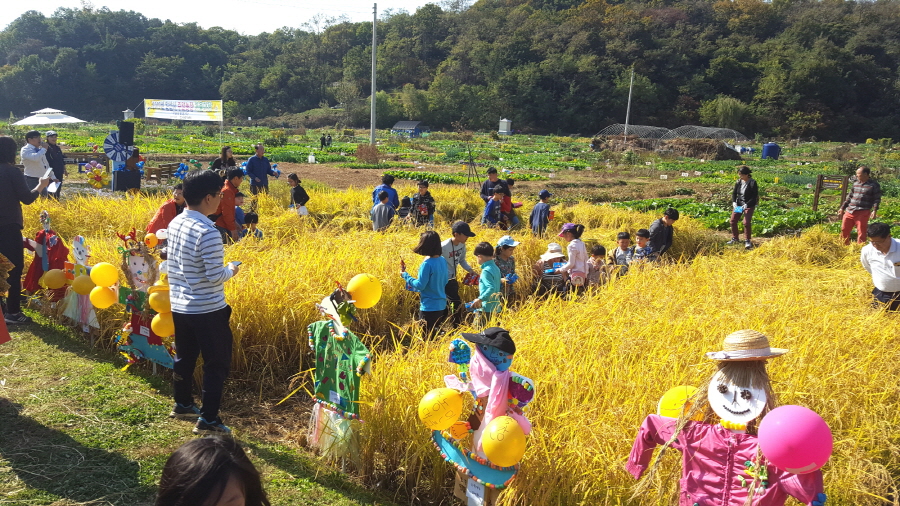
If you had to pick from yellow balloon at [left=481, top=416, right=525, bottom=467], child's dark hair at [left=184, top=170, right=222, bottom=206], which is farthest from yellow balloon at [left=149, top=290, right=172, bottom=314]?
yellow balloon at [left=481, top=416, right=525, bottom=467]

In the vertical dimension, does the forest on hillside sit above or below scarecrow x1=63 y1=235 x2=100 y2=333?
above

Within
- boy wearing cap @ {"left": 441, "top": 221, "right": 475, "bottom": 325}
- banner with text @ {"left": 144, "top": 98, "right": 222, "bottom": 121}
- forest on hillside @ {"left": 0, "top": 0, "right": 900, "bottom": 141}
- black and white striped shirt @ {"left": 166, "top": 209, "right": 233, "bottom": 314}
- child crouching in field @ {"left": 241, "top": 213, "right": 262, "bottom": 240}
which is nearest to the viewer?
black and white striped shirt @ {"left": 166, "top": 209, "right": 233, "bottom": 314}

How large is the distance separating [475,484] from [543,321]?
2143 mm

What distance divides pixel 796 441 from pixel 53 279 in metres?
5.80

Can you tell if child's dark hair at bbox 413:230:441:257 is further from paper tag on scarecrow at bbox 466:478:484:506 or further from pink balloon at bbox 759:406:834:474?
pink balloon at bbox 759:406:834:474

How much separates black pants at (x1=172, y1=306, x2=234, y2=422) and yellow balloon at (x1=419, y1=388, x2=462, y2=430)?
1.52 m

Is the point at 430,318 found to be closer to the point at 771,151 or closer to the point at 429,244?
the point at 429,244

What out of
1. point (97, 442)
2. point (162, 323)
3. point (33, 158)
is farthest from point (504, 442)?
point (33, 158)

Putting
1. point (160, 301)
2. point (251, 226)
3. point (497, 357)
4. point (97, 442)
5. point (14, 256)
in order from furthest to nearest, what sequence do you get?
point (251, 226)
point (14, 256)
point (160, 301)
point (97, 442)
point (497, 357)

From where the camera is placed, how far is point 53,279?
211 inches

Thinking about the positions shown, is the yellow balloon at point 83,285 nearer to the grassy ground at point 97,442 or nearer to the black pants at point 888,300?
the grassy ground at point 97,442

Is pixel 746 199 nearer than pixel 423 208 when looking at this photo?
No

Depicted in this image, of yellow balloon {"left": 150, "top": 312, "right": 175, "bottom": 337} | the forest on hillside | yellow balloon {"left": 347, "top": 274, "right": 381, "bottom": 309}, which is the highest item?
the forest on hillside

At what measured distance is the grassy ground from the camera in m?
3.08
